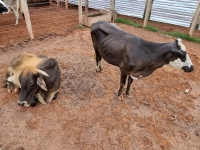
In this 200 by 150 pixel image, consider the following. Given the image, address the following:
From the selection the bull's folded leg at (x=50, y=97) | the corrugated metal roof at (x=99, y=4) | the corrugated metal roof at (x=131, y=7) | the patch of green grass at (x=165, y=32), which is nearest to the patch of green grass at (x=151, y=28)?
the patch of green grass at (x=165, y=32)

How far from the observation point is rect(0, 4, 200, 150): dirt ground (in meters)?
3.48

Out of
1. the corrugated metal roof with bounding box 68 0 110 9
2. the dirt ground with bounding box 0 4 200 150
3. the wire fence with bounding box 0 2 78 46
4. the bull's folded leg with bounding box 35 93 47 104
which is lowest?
the dirt ground with bounding box 0 4 200 150

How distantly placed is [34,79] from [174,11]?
639cm

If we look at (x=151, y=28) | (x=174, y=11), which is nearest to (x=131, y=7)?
(x=151, y=28)

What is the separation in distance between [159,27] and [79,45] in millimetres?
3797

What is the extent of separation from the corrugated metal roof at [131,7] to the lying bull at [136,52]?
502 cm

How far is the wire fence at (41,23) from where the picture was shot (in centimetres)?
741

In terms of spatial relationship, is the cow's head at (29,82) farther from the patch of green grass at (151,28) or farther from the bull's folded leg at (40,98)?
the patch of green grass at (151,28)

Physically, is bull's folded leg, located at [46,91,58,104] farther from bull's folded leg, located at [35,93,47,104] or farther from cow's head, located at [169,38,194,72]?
cow's head, located at [169,38,194,72]

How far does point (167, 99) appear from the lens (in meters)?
4.47

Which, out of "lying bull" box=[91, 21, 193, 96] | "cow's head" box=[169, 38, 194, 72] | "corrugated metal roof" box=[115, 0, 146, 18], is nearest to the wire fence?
"corrugated metal roof" box=[115, 0, 146, 18]

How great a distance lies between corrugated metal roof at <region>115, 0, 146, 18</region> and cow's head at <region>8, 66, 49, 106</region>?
20.7 feet

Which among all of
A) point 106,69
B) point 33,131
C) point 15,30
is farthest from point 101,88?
point 15,30

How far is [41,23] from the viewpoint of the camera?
8.70 meters
